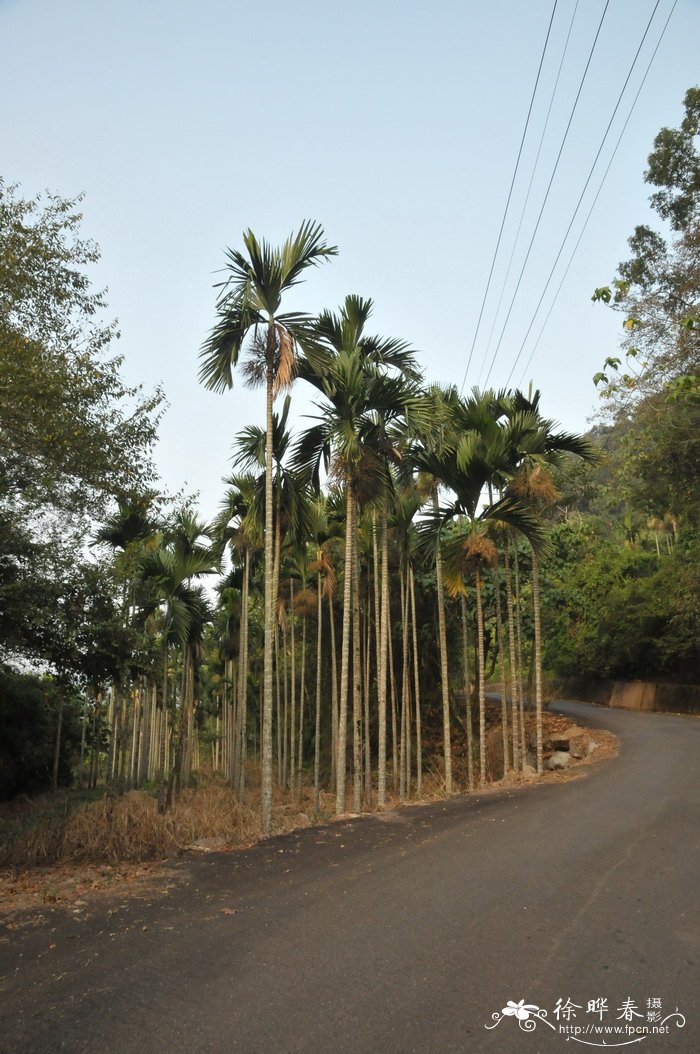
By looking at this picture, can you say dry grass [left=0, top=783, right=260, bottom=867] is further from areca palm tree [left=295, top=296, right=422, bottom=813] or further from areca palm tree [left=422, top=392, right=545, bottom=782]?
areca palm tree [left=422, top=392, right=545, bottom=782]

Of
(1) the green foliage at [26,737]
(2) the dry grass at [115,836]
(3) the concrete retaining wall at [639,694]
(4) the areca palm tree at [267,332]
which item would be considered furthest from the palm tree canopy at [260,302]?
(3) the concrete retaining wall at [639,694]

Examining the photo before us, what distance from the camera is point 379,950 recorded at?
492cm

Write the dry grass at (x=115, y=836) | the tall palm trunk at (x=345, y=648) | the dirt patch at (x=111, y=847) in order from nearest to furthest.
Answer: the dirt patch at (x=111, y=847), the dry grass at (x=115, y=836), the tall palm trunk at (x=345, y=648)

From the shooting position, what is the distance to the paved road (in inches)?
153

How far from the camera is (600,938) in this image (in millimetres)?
5020

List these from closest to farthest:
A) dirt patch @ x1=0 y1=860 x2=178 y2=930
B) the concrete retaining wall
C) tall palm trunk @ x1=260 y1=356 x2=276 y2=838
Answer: dirt patch @ x1=0 y1=860 x2=178 y2=930
tall palm trunk @ x1=260 y1=356 x2=276 y2=838
the concrete retaining wall

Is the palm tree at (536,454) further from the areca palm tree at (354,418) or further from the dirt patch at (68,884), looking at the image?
the dirt patch at (68,884)

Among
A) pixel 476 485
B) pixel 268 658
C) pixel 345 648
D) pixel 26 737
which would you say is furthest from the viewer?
pixel 26 737

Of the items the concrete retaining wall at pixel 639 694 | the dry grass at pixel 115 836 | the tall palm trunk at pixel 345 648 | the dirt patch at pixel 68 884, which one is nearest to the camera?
the dirt patch at pixel 68 884

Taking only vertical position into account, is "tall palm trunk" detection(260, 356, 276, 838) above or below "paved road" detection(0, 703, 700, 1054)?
above

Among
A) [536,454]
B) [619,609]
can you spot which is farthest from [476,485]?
[619,609]

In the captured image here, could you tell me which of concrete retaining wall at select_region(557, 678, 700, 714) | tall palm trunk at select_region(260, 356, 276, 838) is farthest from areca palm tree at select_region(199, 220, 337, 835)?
concrete retaining wall at select_region(557, 678, 700, 714)

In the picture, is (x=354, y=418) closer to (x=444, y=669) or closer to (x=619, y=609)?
(x=444, y=669)

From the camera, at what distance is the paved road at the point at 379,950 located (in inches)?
153
